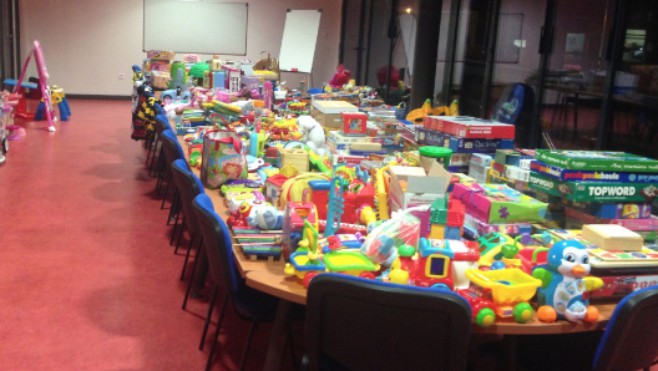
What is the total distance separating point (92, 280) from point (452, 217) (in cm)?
252

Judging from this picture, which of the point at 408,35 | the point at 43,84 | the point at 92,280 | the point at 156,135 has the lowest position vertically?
the point at 92,280

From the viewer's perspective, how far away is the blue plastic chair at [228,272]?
264 centimetres

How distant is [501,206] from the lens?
281cm

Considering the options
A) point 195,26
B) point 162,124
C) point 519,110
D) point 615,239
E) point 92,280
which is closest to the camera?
point 615,239

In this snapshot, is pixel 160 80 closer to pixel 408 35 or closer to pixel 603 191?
pixel 408 35

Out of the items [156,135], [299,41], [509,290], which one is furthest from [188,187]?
[299,41]

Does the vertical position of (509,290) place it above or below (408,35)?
below

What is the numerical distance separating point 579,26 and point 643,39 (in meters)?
0.93

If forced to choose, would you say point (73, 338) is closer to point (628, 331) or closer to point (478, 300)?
point (478, 300)

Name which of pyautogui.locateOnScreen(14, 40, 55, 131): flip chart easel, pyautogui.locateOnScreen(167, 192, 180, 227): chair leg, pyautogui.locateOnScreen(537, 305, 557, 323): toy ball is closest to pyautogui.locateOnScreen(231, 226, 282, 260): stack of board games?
pyautogui.locateOnScreen(537, 305, 557, 323): toy ball

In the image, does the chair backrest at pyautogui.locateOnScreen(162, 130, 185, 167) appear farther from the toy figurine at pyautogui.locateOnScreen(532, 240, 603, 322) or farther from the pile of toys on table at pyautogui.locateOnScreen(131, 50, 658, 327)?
the toy figurine at pyautogui.locateOnScreen(532, 240, 603, 322)

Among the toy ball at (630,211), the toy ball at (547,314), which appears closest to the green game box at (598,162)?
the toy ball at (630,211)

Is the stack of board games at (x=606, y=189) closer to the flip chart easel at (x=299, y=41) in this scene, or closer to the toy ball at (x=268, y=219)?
the toy ball at (x=268, y=219)

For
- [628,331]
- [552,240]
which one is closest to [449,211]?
[552,240]
